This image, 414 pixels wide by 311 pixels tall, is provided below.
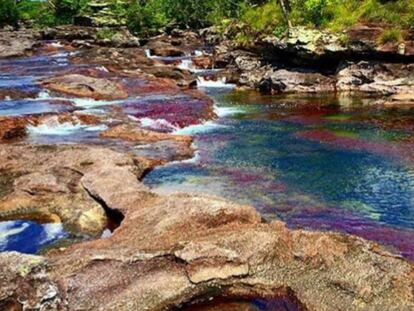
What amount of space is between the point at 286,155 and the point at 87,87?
18.1m

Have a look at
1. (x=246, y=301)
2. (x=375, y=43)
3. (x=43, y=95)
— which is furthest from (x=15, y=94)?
(x=246, y=301)

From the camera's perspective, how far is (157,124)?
3039 centimetres

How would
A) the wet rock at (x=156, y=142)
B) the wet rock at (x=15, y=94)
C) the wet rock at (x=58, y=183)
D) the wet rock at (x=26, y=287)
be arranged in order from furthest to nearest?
the wet rock at (x=15, y=94), the wet rock at (x=156, y=142), the wet rock at (x=58, y=183), the wet rock at (x=26, y=287)

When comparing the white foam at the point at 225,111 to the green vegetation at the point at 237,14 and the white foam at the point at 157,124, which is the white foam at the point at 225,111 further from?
the green vegetation at the point at 237,14

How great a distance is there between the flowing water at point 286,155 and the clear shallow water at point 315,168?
0.12 feet

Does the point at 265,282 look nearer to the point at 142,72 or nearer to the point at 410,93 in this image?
Answer: the point at 410,93

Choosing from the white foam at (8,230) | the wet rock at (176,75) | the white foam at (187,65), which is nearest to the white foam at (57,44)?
the white foam at (187,65)

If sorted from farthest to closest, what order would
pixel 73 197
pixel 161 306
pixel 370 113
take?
pixel 370 113 < pixel 73 197 < pixel 161 306

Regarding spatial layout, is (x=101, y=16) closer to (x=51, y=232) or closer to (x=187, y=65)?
(x=187, y=65)

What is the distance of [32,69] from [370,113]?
30.8m

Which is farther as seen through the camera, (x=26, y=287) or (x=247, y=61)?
(x=247, y=61)

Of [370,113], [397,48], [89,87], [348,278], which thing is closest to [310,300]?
[348,278]

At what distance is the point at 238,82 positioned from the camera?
46.0m

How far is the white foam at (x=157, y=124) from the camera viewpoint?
29.9 metres
